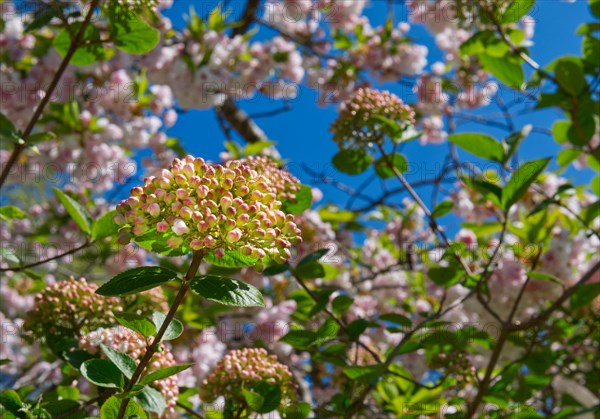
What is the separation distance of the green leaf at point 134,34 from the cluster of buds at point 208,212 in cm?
75

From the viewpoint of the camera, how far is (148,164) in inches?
153

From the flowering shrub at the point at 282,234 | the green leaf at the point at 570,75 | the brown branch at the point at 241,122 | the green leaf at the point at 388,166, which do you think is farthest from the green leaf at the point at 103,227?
the brown branch at the point at 241,122

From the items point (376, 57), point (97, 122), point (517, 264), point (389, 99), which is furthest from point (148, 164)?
point (389, 99)

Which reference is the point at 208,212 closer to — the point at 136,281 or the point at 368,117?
the point at 136,281

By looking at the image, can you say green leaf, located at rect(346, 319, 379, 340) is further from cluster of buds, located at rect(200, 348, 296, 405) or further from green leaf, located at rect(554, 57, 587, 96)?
green leaf, located at rect(554, 57, 587, 96)

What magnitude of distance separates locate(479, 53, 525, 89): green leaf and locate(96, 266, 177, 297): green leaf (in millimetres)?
1471

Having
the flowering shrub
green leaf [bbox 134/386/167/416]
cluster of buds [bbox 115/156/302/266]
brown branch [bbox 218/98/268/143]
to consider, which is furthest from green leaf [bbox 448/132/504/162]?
brown branch [bbox 218/98/268/143]

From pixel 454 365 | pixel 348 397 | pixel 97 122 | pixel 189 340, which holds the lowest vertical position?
pixel 348 397

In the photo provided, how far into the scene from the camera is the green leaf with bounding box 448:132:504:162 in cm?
149

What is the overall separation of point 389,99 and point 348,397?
0.69 metres

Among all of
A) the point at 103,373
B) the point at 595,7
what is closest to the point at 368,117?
the point at 103,373

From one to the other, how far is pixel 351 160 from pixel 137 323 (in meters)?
0.83

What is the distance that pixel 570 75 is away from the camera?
179 cm

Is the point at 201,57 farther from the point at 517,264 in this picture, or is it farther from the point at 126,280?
the point at 126,280
